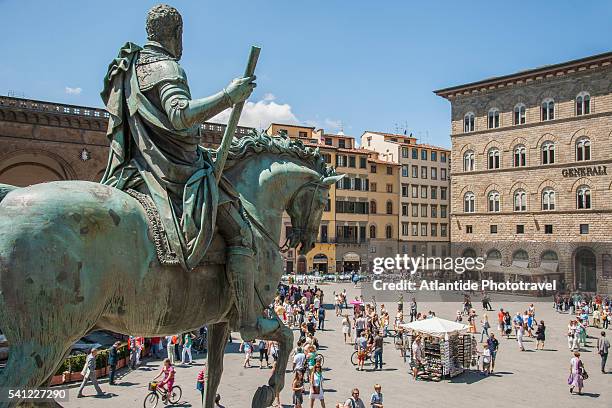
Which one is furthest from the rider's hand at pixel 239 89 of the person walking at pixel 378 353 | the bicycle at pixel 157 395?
the person walking at pixel 378 353

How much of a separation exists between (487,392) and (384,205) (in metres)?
50.7

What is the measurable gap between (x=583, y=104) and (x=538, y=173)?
6.32 metres

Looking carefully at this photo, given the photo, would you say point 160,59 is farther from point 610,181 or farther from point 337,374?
point 610,181

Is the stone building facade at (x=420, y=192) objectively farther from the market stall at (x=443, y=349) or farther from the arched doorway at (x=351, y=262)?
the market stall at (x=443, y=349)

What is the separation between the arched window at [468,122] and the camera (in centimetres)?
4969

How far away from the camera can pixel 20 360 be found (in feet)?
10.1

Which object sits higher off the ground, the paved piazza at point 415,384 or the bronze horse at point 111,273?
the bronze horse at point 111,273

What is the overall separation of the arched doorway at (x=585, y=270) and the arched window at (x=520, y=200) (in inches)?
235

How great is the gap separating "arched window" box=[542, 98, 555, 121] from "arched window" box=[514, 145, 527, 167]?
3008 mm

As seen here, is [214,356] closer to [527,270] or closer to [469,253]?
[527,270]

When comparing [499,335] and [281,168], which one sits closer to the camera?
[281,168]

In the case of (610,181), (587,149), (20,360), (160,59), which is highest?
(587,149)

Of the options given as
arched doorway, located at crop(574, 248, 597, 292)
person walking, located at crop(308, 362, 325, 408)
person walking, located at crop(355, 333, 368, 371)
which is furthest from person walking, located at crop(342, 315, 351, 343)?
arched doorway, located at crop(574, 248, 597, 292)

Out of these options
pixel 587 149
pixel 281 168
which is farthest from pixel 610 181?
pixel 281 168
